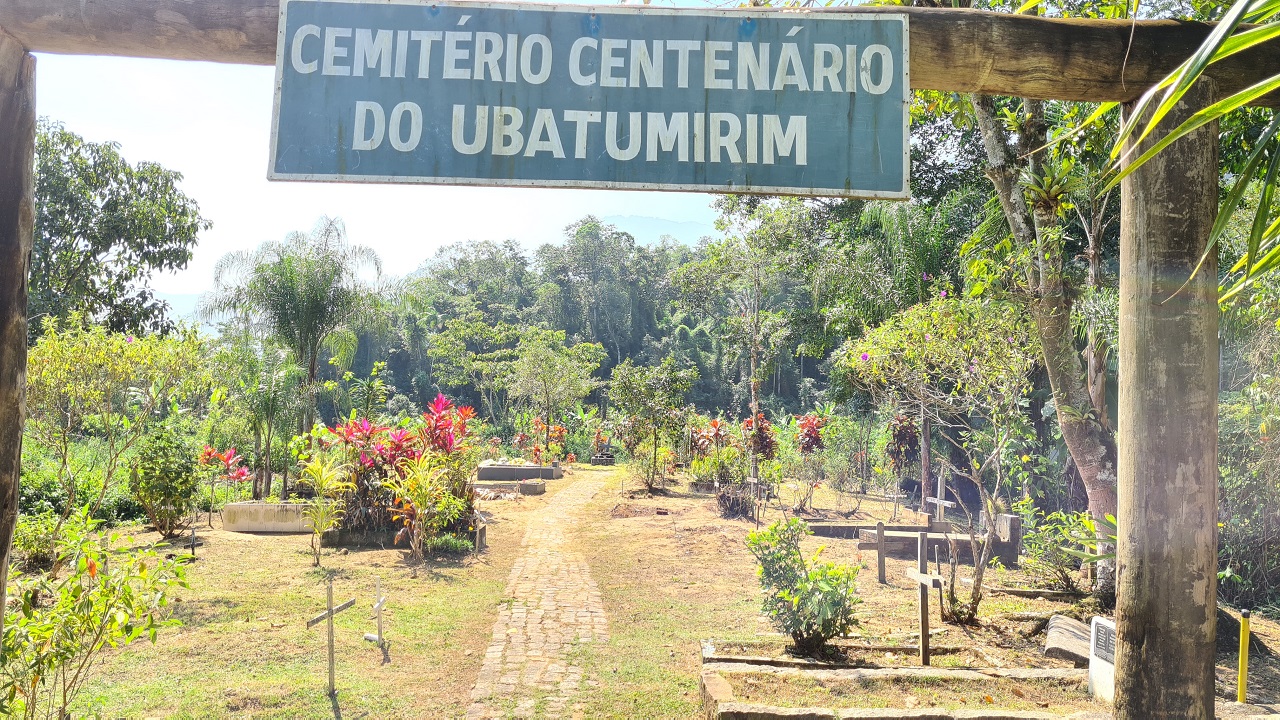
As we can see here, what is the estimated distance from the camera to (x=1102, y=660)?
4.61 m

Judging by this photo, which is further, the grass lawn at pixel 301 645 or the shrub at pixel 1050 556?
the shrub at pixel 1050 556

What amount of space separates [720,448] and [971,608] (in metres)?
9.95

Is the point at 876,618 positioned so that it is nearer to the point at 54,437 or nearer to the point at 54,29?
the point at 54,29

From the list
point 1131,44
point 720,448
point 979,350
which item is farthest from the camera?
point 720,448

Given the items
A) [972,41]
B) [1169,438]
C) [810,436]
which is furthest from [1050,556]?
[810,436]

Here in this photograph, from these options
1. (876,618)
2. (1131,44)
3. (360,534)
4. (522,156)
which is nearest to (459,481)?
(360,534)

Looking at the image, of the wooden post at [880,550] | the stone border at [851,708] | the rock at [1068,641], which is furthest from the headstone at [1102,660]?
the wooden post at [880,550]

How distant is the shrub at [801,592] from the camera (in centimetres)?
541

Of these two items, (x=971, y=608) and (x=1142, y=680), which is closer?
(x=1142, y=680)

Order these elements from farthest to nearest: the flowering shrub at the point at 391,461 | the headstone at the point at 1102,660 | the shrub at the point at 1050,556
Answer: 1. the flowering shrub at the point at 391,461
2. the shrub at the point at 1050,556
3. the headstone at the point at 1102,660

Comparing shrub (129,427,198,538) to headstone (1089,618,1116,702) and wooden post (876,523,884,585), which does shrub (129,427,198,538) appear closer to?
wooden post (876,523,884,585)

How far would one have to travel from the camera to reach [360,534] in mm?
10562

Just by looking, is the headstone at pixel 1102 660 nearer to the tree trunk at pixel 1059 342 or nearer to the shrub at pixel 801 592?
the shrub at pixel 801 592

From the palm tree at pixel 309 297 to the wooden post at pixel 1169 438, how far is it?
48.4ft
